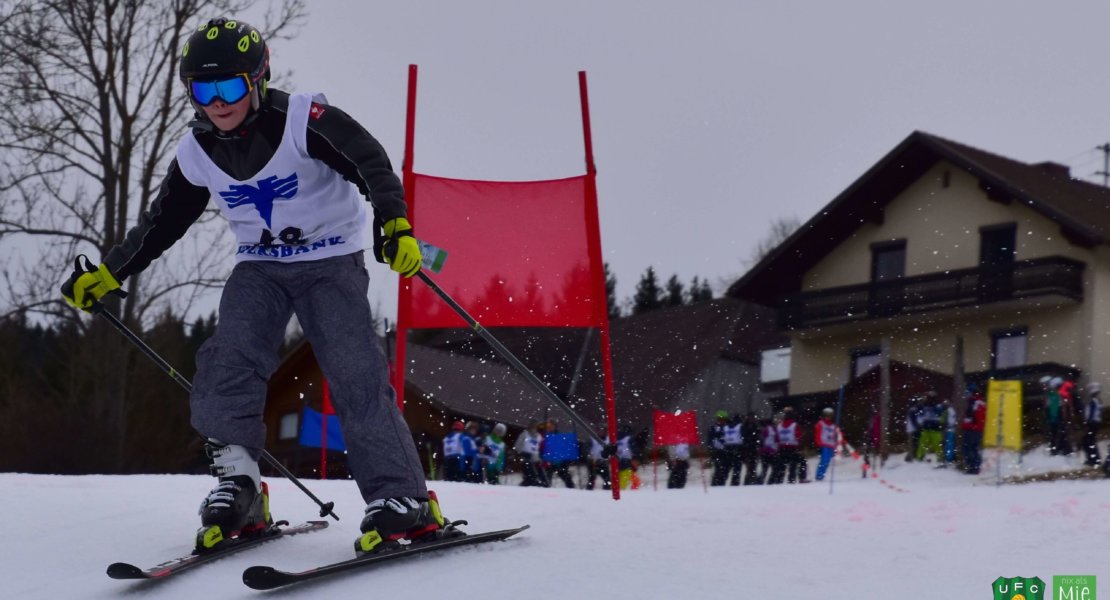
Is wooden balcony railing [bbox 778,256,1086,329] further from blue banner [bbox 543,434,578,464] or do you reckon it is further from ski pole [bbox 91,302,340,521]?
ski pole [bbox 91,302,340,521]

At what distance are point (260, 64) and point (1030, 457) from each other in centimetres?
1662

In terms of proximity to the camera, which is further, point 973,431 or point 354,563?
point 973,431

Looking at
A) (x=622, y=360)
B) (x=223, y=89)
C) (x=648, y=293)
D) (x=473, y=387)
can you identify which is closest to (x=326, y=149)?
(x=223, y=89)

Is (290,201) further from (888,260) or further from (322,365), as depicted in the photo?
(888,260)

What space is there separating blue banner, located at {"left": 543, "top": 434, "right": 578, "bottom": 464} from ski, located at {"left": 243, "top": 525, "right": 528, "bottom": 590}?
11.1 m

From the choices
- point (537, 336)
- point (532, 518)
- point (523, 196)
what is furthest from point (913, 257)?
point (532, 518)

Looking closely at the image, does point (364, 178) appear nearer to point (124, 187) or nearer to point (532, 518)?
point (532, 518)

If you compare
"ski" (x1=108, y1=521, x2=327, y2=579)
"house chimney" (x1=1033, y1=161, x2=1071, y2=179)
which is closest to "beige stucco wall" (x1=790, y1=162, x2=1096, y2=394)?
"house chimney" (x1=1033, y1=161, x2=1071, y2=179)

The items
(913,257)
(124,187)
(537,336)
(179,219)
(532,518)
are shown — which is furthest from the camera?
(537,336)

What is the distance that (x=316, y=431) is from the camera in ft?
56.7

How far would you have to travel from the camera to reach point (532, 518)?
5188 mm

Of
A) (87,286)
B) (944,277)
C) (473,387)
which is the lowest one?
(87,286)

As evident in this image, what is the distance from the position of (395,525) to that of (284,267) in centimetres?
93
